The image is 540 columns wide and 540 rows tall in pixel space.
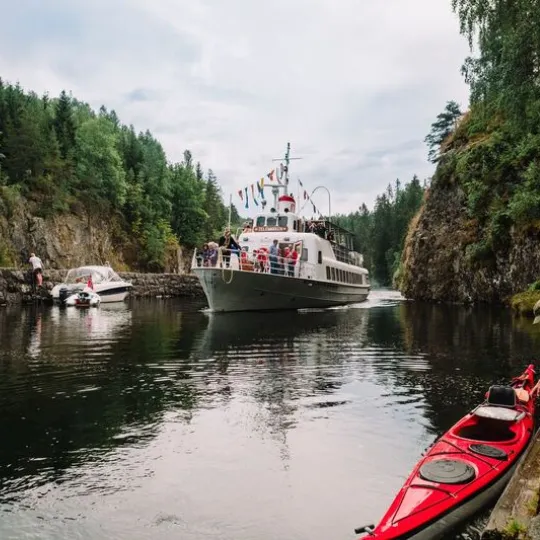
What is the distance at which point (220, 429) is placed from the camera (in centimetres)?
788

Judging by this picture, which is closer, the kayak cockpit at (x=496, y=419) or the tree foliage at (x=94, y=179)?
the kayak cockpit at (x=496, y=419)

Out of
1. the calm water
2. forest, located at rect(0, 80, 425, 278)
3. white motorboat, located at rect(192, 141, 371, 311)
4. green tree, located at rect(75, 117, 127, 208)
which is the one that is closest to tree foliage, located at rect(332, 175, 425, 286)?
forest, located at rect(0, 80, 425, 278)

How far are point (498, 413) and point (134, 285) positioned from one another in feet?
147

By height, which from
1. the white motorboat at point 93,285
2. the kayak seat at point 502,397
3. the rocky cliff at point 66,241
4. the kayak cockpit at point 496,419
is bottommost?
the kayak cockpit at point 496,419

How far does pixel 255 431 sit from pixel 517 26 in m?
13.3

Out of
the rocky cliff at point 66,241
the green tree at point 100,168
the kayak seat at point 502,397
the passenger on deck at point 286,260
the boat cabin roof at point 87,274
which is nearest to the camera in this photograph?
the kayak seat at point 502,397

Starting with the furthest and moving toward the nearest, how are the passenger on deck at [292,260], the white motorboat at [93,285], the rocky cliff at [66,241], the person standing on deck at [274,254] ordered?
the rocky cliff at [66,241], the white motorboat at [93,285], the passenger on deck at [292,260], the person standing on deck at [274,254]

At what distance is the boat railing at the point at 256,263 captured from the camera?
2598 cm

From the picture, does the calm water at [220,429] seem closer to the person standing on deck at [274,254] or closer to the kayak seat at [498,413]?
the kayak seat at [498,413]

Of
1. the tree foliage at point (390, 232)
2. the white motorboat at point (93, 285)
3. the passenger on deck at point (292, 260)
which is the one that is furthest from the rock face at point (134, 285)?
the tree foliage at point (390, 232)

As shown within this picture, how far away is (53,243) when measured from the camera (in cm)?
5047

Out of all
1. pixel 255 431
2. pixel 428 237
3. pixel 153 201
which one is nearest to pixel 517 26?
pixel 255 431

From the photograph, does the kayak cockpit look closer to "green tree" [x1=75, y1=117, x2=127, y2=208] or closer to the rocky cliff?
the rocky cliff

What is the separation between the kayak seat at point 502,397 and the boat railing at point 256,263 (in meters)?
18.6
